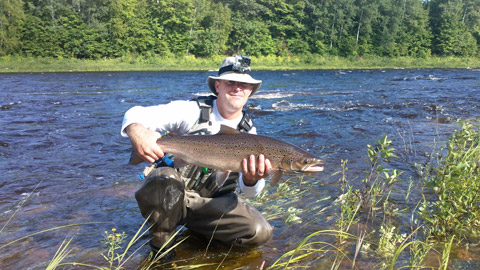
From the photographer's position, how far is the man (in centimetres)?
348

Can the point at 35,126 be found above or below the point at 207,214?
below

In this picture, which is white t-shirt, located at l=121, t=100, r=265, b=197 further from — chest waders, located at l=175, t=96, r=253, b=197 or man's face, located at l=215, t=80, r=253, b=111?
man's face, located at l=215, t=80, r=253, b=111

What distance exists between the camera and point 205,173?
398cm

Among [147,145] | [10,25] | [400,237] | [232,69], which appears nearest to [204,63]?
[10,25]

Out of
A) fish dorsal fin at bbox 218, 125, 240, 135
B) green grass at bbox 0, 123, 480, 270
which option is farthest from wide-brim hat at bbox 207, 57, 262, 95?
green grass at bbox 0, 123, 480, 270

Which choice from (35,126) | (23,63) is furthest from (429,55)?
(35,126)

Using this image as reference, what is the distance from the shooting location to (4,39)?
152 ft

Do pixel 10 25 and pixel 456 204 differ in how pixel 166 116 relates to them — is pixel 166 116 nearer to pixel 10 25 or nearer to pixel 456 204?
pixel 456 204

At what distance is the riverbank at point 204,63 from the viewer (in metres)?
42.9

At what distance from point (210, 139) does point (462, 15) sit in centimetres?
8864

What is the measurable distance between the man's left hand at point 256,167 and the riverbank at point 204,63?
43.3 meters

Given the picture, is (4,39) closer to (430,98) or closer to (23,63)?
(23,63)

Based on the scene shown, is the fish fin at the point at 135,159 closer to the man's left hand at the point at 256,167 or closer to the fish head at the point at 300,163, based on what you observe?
the man's left hand at the point at 256,167

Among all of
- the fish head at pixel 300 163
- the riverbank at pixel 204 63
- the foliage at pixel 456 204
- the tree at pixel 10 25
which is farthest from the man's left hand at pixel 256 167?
the tree at pixel 10 25
